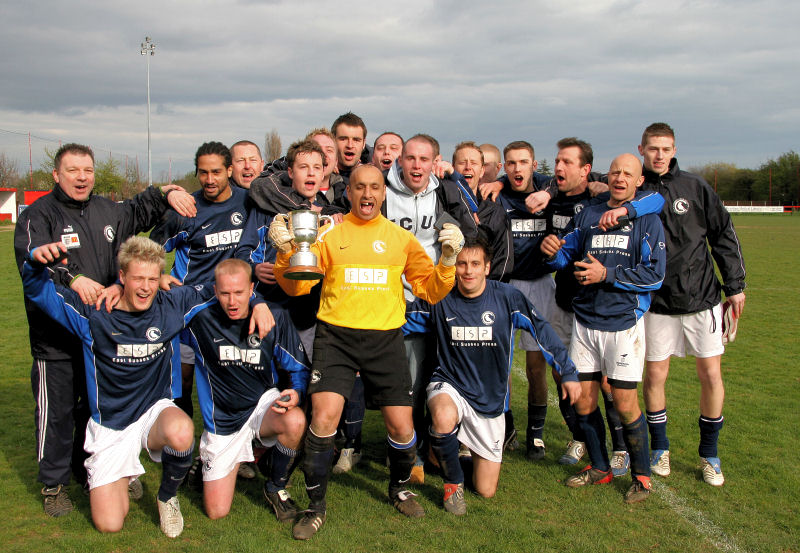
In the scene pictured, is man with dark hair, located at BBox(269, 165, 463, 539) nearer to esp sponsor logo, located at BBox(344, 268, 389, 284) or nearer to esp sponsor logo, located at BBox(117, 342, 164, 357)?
esp sponsor logo, located at BBox(344, 268, 389, 284)

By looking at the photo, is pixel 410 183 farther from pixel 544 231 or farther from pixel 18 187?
pixel 18 187

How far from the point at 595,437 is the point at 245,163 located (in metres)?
3.63

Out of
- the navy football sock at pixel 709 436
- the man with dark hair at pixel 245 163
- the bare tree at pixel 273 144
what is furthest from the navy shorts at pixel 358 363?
the bare tree at pixel 273 144

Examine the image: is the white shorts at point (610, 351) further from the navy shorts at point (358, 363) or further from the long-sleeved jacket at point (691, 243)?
the navy shorts at point (358, 363)

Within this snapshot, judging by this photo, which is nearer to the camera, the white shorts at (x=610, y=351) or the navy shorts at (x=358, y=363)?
the navy shorts at (x=358, y=363)

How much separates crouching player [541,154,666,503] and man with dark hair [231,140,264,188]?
9.57 feet

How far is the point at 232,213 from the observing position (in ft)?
14.6

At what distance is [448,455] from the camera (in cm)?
386

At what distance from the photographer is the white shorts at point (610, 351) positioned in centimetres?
407

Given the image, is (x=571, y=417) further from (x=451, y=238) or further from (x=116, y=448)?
(x=116, y=448)

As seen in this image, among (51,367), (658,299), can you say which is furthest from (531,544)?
(51,367)

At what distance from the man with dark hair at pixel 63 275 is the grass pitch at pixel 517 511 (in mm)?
286

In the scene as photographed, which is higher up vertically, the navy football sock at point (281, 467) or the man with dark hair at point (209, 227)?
the man with dark hair at point (209, 227)

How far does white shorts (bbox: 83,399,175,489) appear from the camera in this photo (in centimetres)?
362
